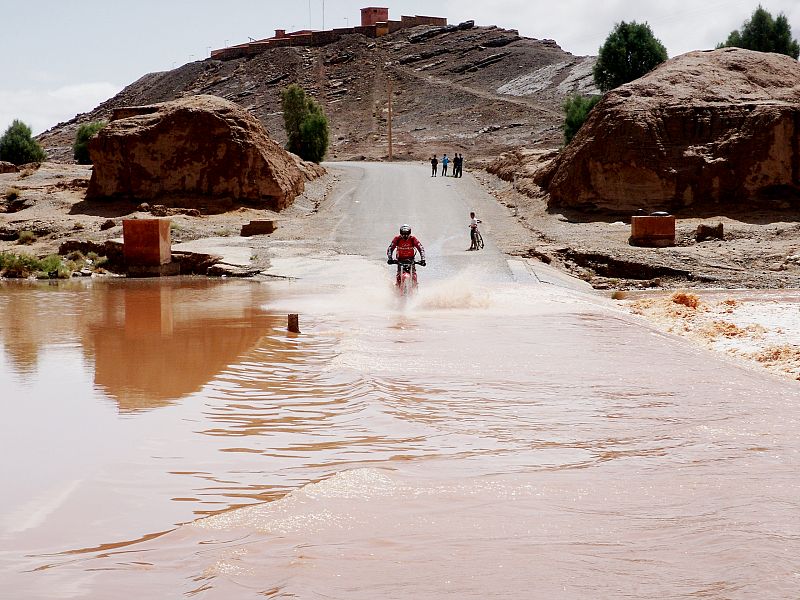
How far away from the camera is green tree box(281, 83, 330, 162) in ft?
183

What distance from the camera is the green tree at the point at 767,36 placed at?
62469 mm

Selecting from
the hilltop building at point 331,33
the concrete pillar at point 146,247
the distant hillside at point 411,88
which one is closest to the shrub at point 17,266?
the concrete pillar at point 146,247

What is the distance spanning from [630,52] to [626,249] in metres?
36.0

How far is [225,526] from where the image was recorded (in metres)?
5.89

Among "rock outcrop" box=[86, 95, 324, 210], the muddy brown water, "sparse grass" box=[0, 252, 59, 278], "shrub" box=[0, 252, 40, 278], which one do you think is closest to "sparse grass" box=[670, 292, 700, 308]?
the muddy brown water

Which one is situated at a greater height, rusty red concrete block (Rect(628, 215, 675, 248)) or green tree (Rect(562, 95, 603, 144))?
green tree (Rect(562, 95, 603, 144))

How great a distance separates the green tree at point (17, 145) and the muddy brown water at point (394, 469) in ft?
157

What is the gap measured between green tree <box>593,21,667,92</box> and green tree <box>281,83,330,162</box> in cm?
1876

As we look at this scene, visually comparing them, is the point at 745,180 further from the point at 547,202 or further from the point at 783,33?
the point at 783,33

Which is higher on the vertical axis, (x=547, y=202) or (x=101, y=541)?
(x=547, y=202)

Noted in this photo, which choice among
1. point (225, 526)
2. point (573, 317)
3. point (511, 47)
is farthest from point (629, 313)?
point (511, 47)

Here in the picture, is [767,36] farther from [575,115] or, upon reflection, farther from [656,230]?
[656,230]

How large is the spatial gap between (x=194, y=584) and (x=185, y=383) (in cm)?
570

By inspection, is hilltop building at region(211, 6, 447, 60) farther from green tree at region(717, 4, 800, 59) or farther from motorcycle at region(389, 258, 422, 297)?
motorcycle at region(389, 258, 422, 297)
